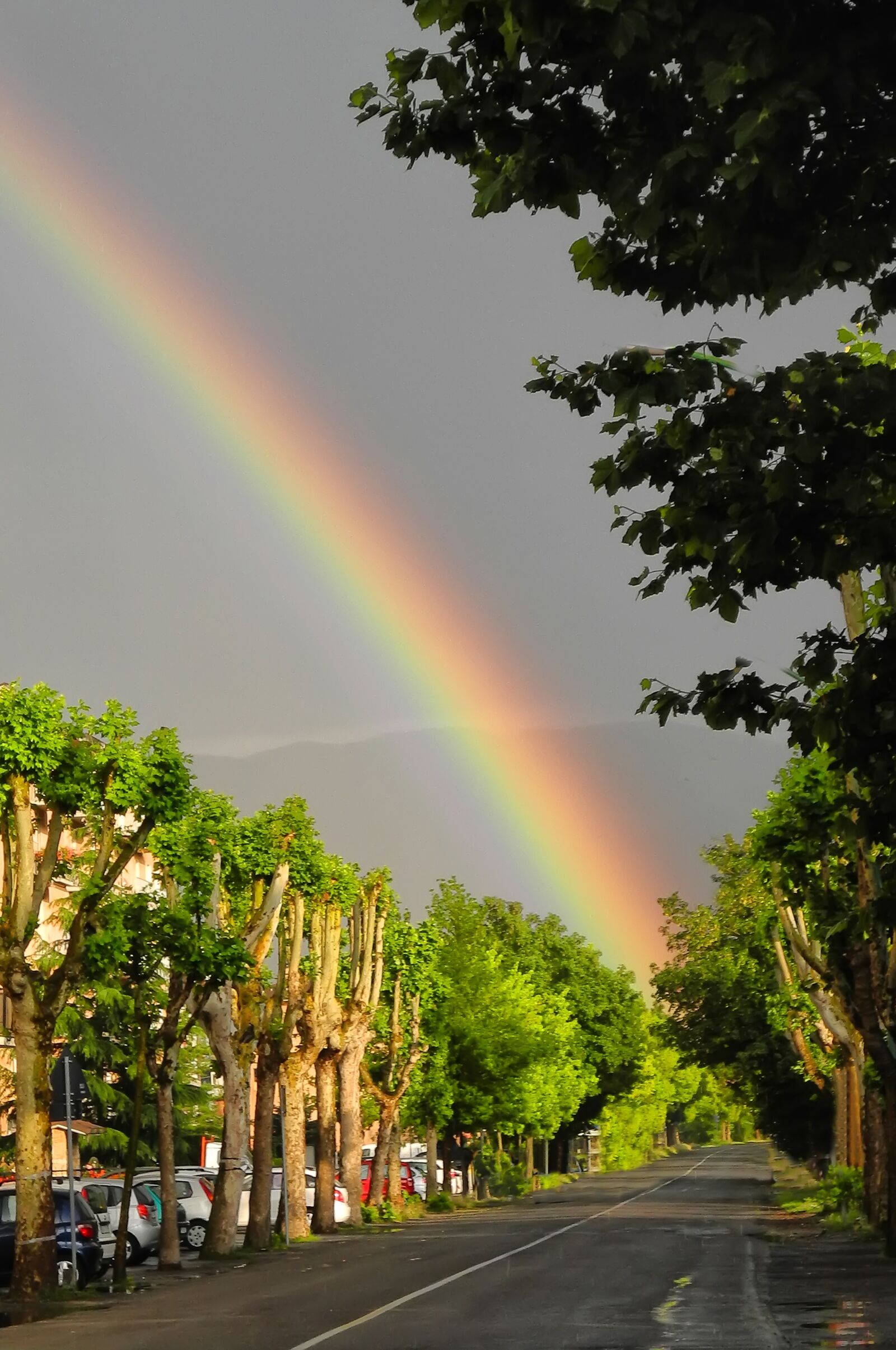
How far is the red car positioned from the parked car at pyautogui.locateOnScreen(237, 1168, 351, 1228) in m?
1.55

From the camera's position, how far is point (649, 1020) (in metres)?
138

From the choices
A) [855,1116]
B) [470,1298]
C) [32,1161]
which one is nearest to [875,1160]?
[855,1116]

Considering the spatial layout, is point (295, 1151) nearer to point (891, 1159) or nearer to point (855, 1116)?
point (855, 1116)

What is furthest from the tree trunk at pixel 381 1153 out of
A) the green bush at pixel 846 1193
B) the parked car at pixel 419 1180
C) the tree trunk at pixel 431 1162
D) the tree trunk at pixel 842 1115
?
the parked car at pixel 419 1180

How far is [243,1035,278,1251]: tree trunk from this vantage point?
1517 inches

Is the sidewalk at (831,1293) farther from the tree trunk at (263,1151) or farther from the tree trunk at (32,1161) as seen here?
the tree trunk at (263,1151)

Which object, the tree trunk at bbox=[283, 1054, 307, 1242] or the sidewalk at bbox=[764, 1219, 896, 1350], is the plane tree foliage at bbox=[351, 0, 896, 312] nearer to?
the sidewalk at bbox=[764, 1219, 896, 1350]

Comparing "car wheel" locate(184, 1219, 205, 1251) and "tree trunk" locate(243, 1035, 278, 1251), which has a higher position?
"tree trunk" locate(243, 1035, 278, 1251)

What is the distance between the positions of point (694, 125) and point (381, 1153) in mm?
54330

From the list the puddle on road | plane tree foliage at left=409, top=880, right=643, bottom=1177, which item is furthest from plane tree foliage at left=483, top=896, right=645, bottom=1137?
the puddle on road

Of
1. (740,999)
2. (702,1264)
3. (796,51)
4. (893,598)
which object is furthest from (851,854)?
(740,999)

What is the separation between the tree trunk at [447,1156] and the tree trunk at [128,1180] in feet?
153

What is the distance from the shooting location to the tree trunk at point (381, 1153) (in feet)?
188

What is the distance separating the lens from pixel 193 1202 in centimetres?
4247
